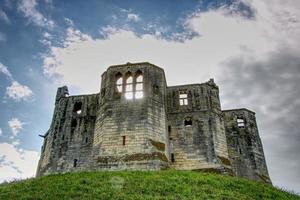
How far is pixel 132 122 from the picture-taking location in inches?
893

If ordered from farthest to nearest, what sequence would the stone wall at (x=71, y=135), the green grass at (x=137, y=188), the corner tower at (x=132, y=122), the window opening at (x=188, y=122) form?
the stone wall at (x=71, y=135), the window opening at (x=188, y=122), the corner tower at (x=132, y=122), the green grass at (x=137, y=188)

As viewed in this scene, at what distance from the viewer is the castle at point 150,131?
22016 millimetres

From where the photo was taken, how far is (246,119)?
98.9ft

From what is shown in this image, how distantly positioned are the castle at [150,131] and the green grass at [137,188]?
12.2 feet

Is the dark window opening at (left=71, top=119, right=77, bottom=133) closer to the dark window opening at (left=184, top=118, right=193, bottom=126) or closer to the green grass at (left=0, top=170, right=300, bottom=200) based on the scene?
the green grass at (left=0, top=170, right=300, bottom=200)

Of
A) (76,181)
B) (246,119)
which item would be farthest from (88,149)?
(246,119)

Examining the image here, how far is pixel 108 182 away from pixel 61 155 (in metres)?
12.2

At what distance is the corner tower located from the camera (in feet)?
70.2

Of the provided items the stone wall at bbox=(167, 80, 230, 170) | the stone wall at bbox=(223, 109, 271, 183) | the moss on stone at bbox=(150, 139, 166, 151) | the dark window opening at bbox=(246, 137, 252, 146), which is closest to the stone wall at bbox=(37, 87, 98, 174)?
the moss on stone at bbox=(150, 139, 166, 151)

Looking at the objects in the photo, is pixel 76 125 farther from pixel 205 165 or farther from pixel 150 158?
pixel 205 165

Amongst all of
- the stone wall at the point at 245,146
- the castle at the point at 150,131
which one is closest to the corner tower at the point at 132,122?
the castle at the point at 150,131

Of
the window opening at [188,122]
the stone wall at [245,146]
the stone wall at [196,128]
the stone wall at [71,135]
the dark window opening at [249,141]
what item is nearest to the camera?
the stone wall at [196,128]

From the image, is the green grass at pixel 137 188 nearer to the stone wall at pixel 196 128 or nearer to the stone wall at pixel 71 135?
the stone wall at pixel 196 128

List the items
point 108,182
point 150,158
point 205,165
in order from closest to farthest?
point 108,182, point 150,158, point 205,165
